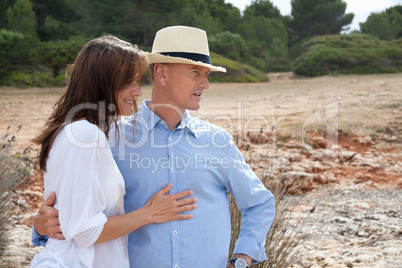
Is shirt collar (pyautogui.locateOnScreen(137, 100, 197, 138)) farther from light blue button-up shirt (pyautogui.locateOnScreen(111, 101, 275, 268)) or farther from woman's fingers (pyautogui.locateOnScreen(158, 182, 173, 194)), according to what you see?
woman's fingers (pyautogui.locateOnScreen(158, 182, 173, 194))

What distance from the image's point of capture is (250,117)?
33.9ft

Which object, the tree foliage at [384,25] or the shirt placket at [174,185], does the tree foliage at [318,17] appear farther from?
the shirt placket at [174,185]

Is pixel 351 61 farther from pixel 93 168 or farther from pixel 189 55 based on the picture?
pixel 93 168

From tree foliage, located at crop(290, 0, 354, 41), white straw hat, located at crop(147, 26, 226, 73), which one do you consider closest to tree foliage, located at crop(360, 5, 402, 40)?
tree foliage, located at crop(290, 0, 354, 41)

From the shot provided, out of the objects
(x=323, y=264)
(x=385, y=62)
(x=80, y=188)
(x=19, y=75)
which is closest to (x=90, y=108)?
(x=80, y=188)

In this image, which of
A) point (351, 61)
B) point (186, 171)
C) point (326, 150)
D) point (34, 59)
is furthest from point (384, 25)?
point (186, 171)

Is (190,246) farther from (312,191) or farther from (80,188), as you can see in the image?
(312,191)

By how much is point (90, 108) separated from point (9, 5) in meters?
24.2

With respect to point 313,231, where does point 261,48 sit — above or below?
above

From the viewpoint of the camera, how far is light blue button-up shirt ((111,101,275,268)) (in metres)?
2.16

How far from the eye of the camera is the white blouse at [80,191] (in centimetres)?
184

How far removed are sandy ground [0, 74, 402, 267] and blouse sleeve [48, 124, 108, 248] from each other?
6.42ft

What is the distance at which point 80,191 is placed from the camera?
1.84 meters

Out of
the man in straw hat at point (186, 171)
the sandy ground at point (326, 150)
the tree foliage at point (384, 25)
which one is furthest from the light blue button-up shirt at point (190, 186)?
the tree foliage at point (384, 25)
